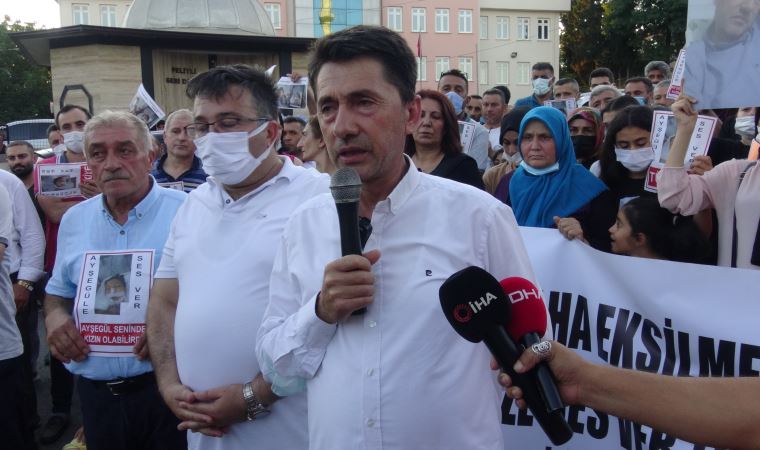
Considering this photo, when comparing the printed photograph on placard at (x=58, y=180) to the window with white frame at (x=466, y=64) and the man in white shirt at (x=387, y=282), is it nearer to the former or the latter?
the man in white shirt at (x=387, y=282)

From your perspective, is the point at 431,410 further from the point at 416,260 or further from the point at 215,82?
the point at 215,82

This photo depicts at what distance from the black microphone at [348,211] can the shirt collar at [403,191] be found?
224 millimetres

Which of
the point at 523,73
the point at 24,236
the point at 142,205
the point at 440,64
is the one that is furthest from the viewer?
the point at 523,73

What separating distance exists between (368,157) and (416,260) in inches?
14.2

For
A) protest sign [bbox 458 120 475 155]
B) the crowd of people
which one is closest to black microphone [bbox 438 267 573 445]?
the crowd of people

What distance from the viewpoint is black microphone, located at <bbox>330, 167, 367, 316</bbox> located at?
1924 millimetres

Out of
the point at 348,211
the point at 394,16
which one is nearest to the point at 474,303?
the point at 348,211

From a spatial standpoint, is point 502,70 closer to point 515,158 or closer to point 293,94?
point 293,94

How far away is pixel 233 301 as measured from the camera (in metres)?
2.80

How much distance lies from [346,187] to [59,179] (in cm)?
405

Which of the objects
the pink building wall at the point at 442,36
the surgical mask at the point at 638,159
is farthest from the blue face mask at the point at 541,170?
the pink building wall at the point at 442,36

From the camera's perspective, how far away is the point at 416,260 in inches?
82.4

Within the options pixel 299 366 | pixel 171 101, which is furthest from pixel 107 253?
pixel 171 101

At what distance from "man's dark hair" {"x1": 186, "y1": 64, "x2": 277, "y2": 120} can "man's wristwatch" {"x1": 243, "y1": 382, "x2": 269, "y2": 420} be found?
50.9 inches
